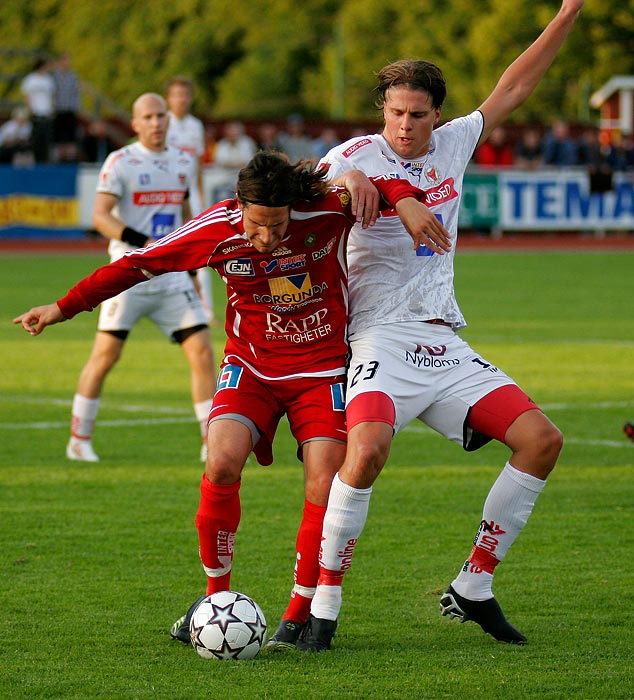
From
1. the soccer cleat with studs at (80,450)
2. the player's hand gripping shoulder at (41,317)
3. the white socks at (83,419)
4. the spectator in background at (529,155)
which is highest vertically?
the player's hand gripping shoulder at (41,317)

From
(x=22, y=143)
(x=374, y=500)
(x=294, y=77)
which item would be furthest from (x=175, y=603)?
(x=294, y=77)

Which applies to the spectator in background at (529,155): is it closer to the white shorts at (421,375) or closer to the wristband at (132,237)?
the wristband at (132,237)

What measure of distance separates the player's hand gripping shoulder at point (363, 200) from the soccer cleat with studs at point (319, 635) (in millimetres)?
1518

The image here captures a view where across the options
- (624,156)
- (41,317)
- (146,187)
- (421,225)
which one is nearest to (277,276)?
(421,225)

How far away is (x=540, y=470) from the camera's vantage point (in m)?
5.37

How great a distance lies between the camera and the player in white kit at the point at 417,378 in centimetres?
523

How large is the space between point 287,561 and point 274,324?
152 cm

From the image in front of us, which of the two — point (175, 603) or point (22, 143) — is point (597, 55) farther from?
point (175, 603)

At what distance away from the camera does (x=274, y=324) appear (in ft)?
18.1

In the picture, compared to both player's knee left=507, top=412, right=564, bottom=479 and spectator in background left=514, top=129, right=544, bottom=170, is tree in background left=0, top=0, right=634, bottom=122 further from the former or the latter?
player's knee left=507, top=412, right=564, bottom=479

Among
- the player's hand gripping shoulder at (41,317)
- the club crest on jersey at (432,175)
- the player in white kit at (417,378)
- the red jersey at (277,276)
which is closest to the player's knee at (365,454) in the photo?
the player in white kit at (417,378)

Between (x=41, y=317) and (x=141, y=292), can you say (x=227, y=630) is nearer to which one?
(x=41, y=317)

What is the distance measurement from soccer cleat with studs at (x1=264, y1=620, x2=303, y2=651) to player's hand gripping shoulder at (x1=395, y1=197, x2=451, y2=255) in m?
1.52

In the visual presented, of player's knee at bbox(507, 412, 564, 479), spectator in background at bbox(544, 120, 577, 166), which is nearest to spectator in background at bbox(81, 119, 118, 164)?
spectator in background at bbox(544, 120, 577, 166)
